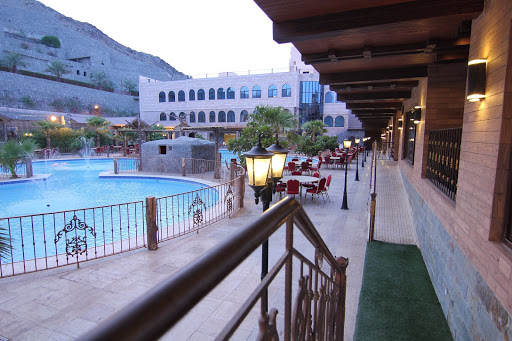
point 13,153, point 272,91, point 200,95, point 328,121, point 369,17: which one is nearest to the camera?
point 369,17

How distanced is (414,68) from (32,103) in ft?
184

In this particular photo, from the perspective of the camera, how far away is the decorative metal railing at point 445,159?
4855 mm

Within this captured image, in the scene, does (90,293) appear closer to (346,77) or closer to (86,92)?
(346,77)

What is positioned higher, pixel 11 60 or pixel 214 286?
pixel 11 60

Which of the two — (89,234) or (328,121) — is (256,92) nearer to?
(328,121)

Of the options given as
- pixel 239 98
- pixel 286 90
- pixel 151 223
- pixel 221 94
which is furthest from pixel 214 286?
pixel 221 94

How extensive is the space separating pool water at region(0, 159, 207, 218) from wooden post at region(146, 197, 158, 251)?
739 cm

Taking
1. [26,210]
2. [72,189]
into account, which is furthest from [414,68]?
[72,189]

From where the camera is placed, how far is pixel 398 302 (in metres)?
4.77

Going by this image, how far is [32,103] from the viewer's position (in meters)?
47.1

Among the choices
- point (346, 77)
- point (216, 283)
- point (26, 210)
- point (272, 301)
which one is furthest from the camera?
point (26, 210)

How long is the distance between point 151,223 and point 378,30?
549 centimetres

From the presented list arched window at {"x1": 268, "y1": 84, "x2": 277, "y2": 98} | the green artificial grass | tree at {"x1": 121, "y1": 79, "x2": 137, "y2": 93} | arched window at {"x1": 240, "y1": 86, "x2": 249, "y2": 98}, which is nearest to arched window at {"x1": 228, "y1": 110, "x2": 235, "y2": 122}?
arched window at {"x1": 240, "y1": 86, "x2": 249, "y2": 98}

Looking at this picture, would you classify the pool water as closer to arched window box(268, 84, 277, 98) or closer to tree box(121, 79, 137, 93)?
arched window box(268, 84, 277, 98)
